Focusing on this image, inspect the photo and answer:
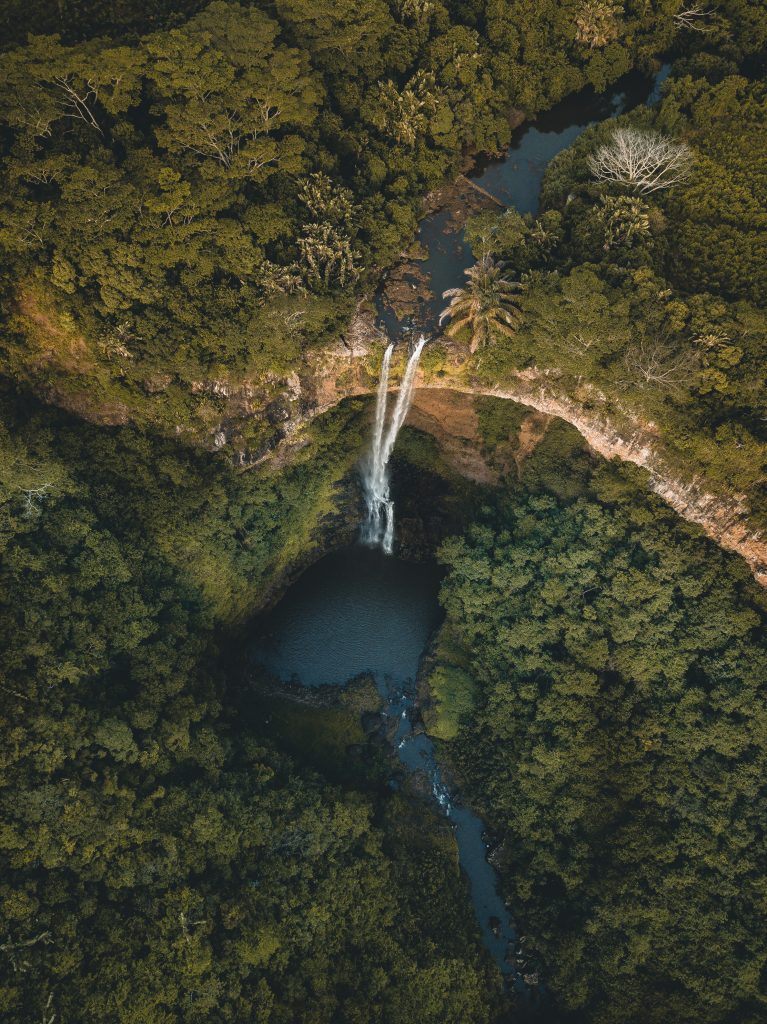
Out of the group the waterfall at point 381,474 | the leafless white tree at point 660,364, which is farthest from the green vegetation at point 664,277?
the waterfall at point 381,474

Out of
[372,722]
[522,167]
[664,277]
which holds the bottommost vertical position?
[372,722]

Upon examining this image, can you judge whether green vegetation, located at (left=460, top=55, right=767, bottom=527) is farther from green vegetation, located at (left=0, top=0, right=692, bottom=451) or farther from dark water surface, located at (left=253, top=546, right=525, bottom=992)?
dark water surface, located at (left=253, top=546, right=525, bottom=992)

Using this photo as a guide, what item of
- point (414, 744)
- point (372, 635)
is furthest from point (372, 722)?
point (372, 635)

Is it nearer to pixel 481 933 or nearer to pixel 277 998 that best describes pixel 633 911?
pixel 481 933

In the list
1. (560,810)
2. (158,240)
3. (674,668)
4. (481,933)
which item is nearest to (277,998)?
(481,933)

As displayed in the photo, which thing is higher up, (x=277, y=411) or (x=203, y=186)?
(x=203, y=186)

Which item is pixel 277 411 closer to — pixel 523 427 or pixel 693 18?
pixel 523 427

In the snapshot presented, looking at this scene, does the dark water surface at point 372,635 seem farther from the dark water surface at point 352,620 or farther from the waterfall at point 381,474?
the waterfall at point 381,474
